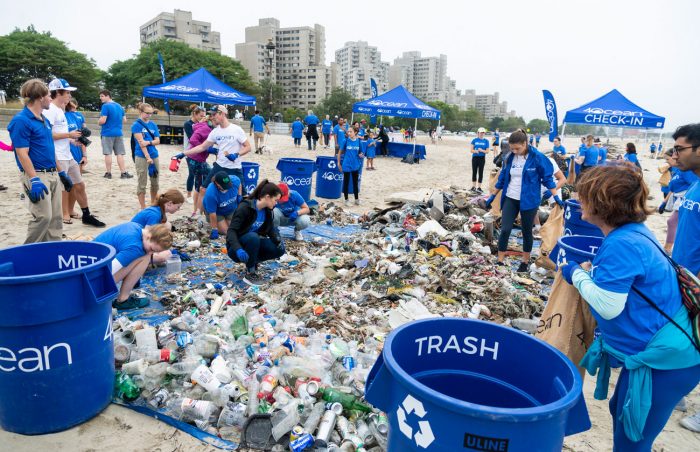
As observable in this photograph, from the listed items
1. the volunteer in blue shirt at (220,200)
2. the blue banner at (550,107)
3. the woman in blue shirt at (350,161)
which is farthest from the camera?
the blue banner at (550,107)

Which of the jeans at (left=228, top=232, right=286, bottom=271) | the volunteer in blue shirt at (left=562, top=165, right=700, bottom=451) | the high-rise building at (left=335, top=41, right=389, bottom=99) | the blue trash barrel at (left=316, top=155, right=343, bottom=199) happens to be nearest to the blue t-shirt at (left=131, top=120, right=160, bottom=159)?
the jeans at (left=228, top=232, right=286, bottom=271)

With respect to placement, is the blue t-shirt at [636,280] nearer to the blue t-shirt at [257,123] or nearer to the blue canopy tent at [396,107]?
the blue canopy tent at [396,107]

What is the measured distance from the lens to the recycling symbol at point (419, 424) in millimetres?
1376

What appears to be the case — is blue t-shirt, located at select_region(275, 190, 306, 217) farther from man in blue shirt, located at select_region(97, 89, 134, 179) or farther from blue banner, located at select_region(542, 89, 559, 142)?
blue banner, located at select_region(542, 89, 559, 142)

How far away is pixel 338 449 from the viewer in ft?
8.18

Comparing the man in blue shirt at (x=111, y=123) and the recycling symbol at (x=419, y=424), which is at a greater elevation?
the man in blue shirt at (x=111, y=123)

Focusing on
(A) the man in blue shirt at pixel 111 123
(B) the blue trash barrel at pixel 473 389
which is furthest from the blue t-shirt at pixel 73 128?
(B) the blue trash barrel at pixel 473 389

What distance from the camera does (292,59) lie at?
4446 inches

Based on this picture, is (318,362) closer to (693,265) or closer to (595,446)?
(595,446)

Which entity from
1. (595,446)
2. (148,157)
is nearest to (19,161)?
(148,157)

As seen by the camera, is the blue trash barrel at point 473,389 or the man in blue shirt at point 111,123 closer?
the blue trash barrel at point 473,389

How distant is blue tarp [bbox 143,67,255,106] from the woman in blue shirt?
5.74 meters

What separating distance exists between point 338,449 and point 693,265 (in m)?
2.51

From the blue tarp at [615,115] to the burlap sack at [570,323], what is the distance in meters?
11.2
